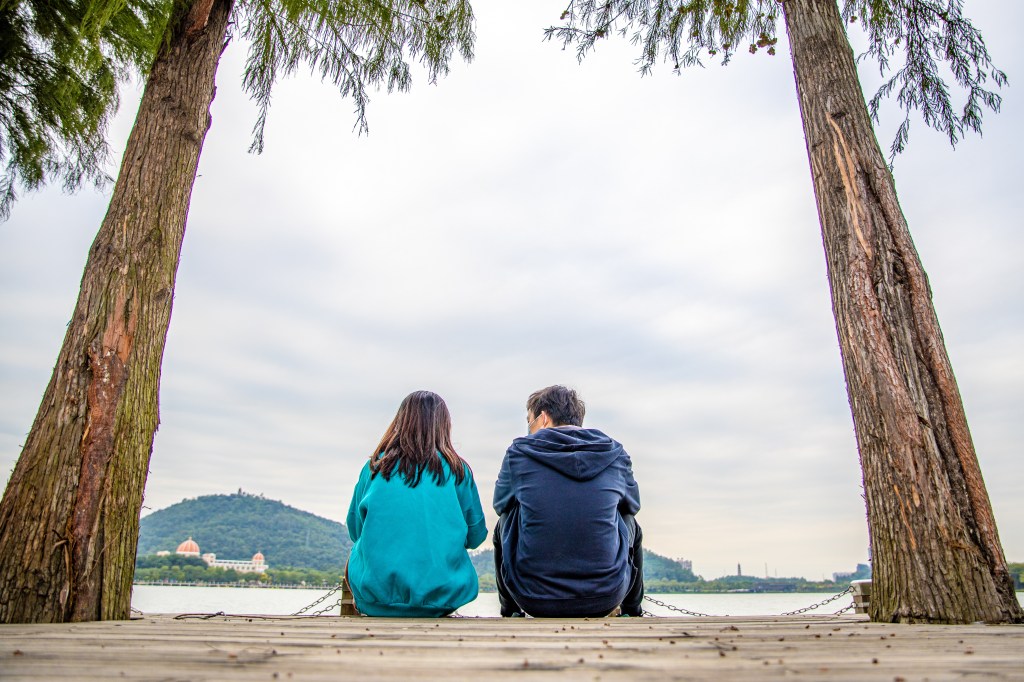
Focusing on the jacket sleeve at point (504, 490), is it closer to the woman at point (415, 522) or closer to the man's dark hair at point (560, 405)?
the woman at point (415, 522)

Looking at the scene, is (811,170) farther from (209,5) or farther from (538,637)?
(209,5)

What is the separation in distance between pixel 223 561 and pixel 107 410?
58.5 meters

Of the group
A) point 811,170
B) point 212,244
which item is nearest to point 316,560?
point 212,244

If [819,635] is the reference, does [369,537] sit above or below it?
above

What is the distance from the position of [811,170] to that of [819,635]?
2.80 m

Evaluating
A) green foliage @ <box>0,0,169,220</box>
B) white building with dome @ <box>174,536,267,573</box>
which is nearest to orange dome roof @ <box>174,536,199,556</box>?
white building with dome @ <box>174,536,267,573</box>

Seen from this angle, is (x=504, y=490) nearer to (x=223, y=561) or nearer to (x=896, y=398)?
(x=896, y=398)

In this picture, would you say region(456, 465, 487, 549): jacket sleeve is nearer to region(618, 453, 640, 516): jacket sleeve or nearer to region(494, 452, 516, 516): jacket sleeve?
region(494, 452, 516, 516): jacket sleeve

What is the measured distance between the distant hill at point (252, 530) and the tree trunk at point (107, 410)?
3259 centimetres

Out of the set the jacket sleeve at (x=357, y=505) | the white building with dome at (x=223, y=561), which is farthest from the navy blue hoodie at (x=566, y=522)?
the white building with dome at (x=223, y=561)

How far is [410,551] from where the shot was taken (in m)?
3.08

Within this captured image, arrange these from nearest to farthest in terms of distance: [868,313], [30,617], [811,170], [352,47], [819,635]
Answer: [819,635]
[30,617]
[868,313]
[811,170]
[352,47]

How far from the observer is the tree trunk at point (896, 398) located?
2793 mm

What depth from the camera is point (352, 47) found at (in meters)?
5.22
